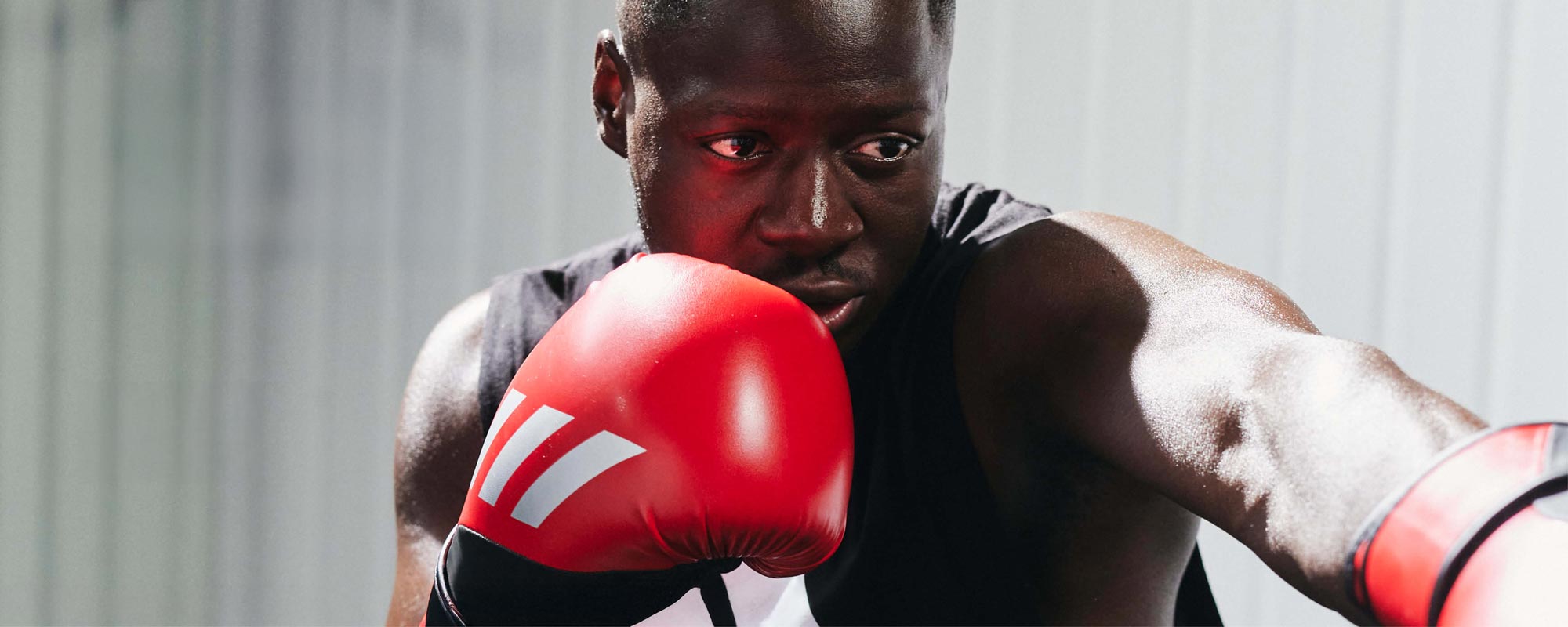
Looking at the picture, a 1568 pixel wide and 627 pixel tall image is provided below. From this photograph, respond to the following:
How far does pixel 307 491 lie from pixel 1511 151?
7.56ft

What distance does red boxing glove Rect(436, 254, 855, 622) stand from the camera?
0.66m

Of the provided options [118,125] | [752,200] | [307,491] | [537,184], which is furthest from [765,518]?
[118,125]

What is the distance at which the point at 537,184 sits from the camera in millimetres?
2500

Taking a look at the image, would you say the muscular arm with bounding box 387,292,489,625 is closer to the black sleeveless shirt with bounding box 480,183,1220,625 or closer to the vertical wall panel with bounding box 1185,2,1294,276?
the black sleeveless shirt with bounding box 480,183,1220,625

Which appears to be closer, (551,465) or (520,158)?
(551,465)

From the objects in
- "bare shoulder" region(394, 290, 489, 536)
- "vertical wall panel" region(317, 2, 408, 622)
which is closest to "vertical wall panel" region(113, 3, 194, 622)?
"vertical wall panel" region(317, 2, 408, 622)

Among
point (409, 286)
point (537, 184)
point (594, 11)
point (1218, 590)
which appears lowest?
point (1218, 590)

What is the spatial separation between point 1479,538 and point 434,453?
0.88 meters

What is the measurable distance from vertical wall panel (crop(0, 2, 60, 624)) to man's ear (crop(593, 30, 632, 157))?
2015 mm

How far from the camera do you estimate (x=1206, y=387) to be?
2.08 ft

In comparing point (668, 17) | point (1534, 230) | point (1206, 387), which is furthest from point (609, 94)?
point (1534, 230)

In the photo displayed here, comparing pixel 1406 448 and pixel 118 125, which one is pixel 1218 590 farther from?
pixel 118 125

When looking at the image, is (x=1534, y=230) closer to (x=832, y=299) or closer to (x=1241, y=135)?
(x=1241, y=135)


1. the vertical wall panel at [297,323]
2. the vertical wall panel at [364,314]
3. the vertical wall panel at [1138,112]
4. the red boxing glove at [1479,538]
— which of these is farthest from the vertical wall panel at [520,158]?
the red boxing glove at [1479,538]
